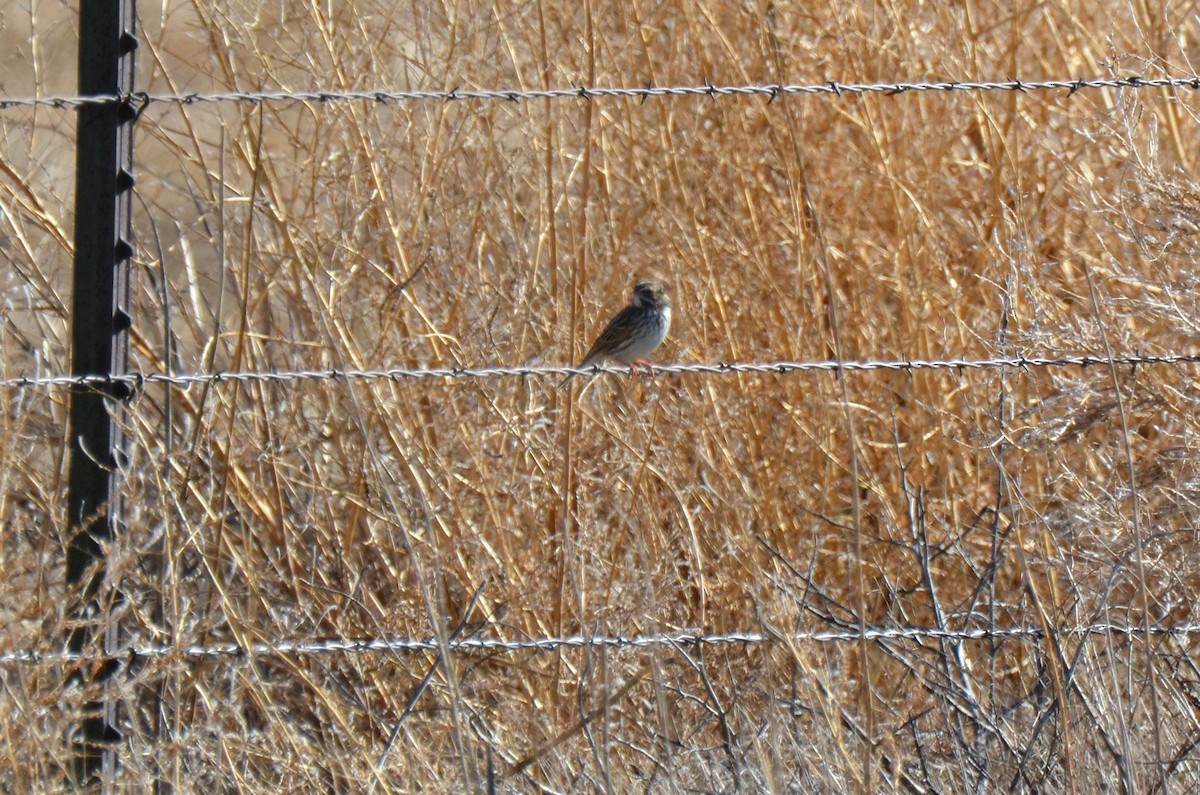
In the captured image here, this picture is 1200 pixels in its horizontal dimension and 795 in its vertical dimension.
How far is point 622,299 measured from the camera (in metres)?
4.86

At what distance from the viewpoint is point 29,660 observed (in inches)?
97.3

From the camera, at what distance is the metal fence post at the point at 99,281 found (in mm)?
2625

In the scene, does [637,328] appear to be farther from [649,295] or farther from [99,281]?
[99,281]

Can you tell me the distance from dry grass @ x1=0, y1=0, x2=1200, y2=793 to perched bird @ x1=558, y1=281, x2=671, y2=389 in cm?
7

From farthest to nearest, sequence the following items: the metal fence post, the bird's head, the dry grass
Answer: the bird's head → the dry grass → the metal fence post

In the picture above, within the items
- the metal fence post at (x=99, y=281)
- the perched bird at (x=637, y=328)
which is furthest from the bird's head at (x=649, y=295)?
the metal fence post at (x=99, y=281)

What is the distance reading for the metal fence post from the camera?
103 inches

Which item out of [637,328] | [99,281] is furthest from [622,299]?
[99,281]

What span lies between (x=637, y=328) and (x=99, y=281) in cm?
241

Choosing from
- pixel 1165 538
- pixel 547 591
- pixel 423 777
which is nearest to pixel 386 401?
pixel 547 591

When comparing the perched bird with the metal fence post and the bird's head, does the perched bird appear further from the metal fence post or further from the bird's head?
the metal fence post

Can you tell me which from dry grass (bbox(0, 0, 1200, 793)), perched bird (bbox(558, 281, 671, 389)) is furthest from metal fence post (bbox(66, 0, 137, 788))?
perched bird (bbox(558, 281, 671, 389))

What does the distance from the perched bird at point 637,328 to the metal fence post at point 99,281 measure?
2147 mm

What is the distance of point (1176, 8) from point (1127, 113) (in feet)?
4.18
